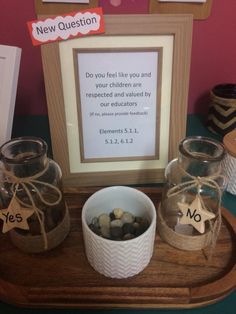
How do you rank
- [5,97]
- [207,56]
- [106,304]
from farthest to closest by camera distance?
[207,56]
[5,97]
[106,304]

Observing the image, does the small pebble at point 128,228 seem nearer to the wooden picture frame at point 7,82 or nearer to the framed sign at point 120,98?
the framed sign at point 120,98

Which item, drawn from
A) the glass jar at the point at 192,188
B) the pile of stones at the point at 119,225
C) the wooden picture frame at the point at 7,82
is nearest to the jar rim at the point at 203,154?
the glass jar at the point at 192,188

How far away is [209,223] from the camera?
518 millimetres

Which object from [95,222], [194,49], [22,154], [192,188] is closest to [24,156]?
[22,154]

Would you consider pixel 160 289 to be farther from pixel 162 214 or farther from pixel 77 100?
pixel 77 100

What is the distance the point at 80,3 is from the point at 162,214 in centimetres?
49

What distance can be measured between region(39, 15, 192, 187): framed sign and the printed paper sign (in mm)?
13

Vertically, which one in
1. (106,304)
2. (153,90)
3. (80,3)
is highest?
(80,3)

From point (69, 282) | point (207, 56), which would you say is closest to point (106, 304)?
point (69, 282)

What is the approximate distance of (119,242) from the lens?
433 mm

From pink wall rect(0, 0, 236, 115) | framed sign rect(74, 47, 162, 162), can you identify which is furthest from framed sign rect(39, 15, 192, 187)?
pink wall rect(0, 0, 236, 115)

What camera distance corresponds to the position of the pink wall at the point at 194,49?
2.50 ft

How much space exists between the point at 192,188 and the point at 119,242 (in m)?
0.15

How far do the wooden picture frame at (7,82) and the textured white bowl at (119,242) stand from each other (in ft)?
0.75
